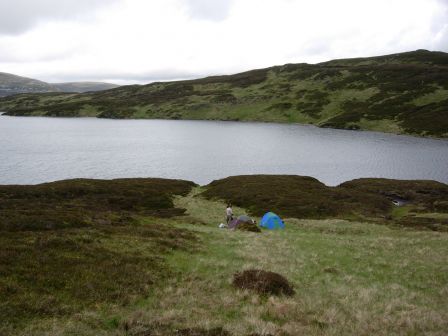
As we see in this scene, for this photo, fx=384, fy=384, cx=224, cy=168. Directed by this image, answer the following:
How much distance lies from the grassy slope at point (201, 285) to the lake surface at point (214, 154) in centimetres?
4838

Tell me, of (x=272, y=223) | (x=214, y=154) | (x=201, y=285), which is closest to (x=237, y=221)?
(x=272, y=223)

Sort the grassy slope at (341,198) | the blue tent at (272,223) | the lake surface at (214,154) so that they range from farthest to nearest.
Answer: the lake surface at (214,154), the grassy slope at (341,198), the blue tent at (272,223)

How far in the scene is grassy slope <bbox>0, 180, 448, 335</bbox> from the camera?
41.3ft

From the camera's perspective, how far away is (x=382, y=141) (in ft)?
372

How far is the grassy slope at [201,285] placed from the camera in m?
12.6

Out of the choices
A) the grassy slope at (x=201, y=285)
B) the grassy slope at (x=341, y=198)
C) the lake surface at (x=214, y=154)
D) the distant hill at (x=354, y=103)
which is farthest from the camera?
the distant hill at (x=354, y=103)

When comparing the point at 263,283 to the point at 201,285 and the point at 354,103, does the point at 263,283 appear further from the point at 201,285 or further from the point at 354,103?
the point at 354,103

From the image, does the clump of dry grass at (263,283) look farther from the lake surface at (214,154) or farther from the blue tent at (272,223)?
the lake surface at (214,154)

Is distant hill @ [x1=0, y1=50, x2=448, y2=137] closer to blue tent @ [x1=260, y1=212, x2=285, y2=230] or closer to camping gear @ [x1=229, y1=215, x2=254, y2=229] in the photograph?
blue tent @ [x1=260, y1=212, x2=285, y2=230]

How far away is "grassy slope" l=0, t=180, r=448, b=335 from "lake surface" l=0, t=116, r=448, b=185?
159 feet

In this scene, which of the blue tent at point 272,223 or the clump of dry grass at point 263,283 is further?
the blue tent at point 272,223

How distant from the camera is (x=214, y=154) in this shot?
9819cm

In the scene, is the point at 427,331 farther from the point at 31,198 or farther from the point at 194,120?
the point at 194,120

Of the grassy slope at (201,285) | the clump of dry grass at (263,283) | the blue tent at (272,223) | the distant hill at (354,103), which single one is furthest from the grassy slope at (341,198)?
the distant hill at (354,103)
